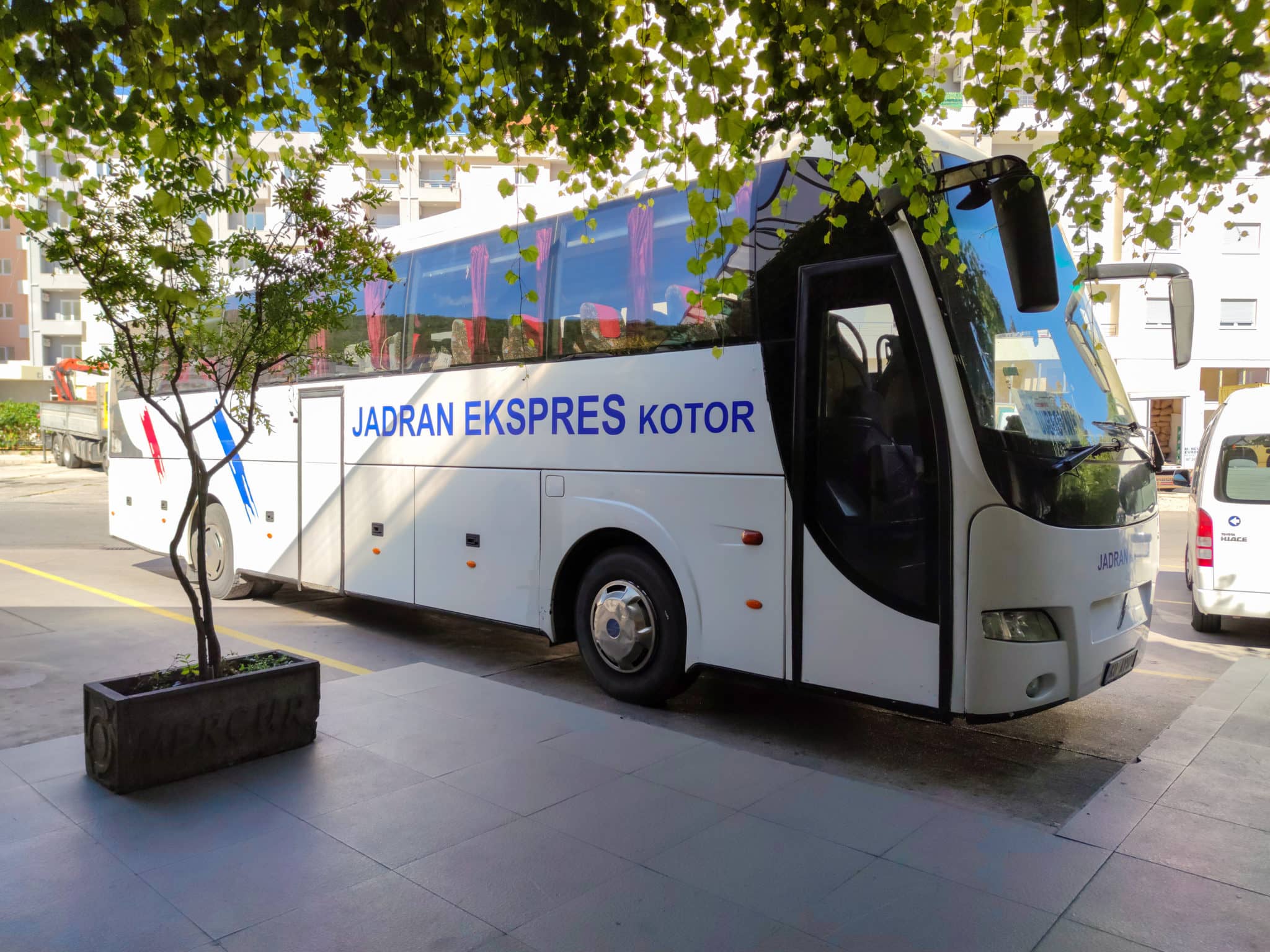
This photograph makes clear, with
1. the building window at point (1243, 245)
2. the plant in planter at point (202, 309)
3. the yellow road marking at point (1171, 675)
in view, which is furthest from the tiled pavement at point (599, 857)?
the building window at point (1243, 245)

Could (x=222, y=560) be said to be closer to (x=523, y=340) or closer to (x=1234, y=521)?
(x=523, y=340)

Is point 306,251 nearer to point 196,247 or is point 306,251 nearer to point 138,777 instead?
point 196,247

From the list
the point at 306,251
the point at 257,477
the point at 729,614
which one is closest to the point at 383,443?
the point at 257,477

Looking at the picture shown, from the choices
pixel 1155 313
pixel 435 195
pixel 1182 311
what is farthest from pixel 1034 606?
pixel 435 195

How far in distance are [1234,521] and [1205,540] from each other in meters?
0.30

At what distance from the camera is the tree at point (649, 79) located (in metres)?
3.69

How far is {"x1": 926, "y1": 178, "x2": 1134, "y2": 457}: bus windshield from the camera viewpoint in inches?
196

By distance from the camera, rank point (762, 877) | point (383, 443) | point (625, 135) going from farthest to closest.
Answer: point (383, 443) → point (625, 135) → point (762, 877)

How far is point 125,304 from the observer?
4930 millimetres

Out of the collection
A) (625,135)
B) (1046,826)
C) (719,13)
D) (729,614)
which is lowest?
(1046,826)

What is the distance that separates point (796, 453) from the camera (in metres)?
5.50

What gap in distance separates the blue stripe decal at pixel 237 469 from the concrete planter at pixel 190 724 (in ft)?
17.5

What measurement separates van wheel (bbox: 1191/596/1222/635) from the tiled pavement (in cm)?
430

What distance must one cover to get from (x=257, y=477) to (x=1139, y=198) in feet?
27.6
